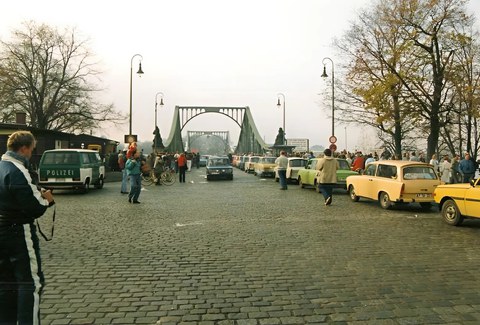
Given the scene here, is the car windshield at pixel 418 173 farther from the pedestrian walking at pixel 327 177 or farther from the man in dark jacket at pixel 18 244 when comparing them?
the man in dark jacket at pixel 18 244

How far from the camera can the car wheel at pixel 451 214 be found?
970cm

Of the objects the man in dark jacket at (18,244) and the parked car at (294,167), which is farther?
the parked car at (294,167)

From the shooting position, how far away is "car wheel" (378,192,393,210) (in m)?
13.0

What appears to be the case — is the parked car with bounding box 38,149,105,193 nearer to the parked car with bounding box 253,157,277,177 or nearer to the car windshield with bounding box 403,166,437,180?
the car windshield with bounding box 403,166,437,180

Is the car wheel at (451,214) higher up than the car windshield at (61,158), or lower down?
lower down

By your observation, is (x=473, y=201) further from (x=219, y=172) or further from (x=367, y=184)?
(x=219, y=172)

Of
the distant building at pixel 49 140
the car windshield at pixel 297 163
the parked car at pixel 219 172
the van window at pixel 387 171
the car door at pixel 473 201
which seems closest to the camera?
the car door at pixel 473 201

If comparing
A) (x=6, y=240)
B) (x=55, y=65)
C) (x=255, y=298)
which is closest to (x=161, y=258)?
(x=255, y=298)

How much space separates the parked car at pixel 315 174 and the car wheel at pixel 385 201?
14.5 feet

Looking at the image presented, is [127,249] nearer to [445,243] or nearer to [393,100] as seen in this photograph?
[445,243]

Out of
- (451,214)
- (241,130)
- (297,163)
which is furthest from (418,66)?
(241,130)

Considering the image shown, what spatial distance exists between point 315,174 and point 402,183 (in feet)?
24.1

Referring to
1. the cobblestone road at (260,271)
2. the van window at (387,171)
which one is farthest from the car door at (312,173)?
the cobblestone road at (260,271)

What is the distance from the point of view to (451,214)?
9.95 m
